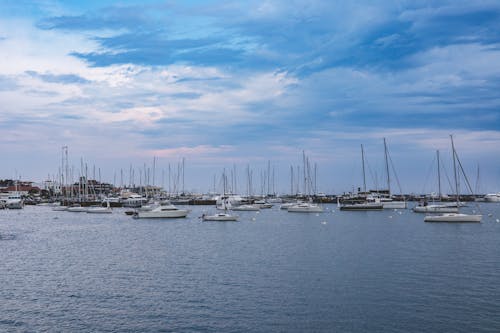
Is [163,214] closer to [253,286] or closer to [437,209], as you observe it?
[437,209]

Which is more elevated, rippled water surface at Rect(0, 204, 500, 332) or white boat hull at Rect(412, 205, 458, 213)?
white boat hull at Rect(412, 205, 458, 213)

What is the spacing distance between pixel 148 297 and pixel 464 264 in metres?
22.6

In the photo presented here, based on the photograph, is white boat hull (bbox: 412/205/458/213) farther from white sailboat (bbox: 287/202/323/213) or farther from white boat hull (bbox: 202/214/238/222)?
white boat hull (bbox: 202/214/238/222)

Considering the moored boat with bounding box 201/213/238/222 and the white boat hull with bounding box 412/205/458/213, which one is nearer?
the moored boat with bounding box 201/213/238/222

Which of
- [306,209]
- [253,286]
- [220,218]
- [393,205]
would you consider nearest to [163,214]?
[220,218]

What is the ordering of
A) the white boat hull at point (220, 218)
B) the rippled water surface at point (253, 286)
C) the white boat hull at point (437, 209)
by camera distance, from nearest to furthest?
the rippled water surface at point (253, 286) → the white boat hull at point (220, 218) → the white boat hull at point (437, 209)

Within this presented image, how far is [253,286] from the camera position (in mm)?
27406

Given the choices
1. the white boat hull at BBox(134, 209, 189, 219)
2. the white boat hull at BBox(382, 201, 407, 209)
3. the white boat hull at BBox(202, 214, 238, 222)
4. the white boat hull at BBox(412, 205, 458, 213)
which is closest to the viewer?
the white boat hull at BBox(202, 214, 238, 222)

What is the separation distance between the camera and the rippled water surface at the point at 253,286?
20766mm

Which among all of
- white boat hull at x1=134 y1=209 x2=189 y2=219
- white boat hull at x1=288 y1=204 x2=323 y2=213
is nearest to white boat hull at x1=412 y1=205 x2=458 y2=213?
white boat hull at x1=288 y1=204 x2=323 y2=213

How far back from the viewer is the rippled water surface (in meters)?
20.8

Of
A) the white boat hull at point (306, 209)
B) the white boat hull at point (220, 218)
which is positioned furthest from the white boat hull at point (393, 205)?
the white boat hull at point (220, 218)

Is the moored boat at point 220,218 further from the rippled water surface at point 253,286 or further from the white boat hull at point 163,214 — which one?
the rippled water surface at point 253,286

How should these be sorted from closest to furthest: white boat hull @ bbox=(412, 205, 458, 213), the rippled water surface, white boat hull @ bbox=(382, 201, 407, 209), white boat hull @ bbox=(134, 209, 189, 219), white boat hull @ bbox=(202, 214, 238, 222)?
the rippled water surface
white boat hull @ bbox=(202, 214, 238, 222)
white boat hull @ bbox=(134, 209, 189, 219)
white boat hull @ bbox=(412, 205, 458, 213)
white boat hull @ bbox=(382, 201, 407, 209)
